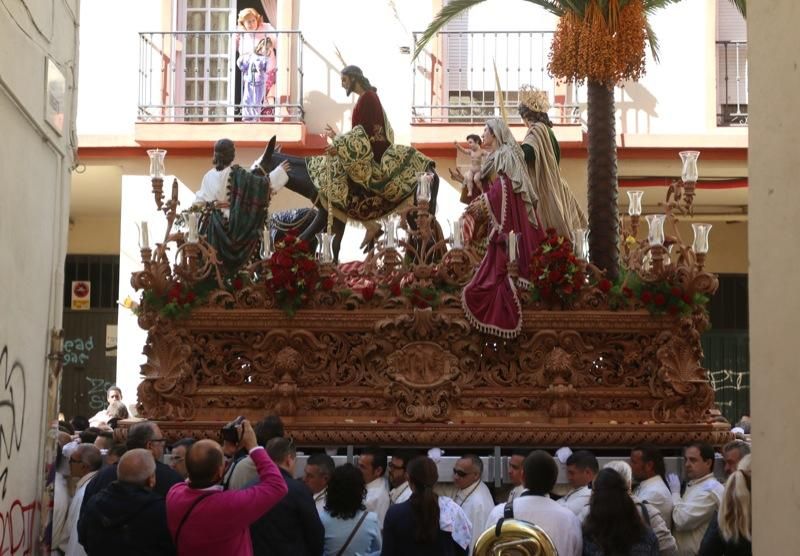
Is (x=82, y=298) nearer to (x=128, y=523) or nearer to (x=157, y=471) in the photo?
(x=157, y=471)

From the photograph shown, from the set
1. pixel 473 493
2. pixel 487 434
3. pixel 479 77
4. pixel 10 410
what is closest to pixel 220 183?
pixel 487 434

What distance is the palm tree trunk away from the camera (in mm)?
14219

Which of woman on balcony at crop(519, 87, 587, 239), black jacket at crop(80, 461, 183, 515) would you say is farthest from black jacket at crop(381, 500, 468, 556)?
woman on balcony at crop(519, 87, 587, 239)

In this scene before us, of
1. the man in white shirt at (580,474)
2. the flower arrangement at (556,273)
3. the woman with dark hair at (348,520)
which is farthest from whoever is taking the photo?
the flower arrangement at (556,273)

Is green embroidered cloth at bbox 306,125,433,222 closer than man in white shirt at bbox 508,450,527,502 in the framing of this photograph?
No

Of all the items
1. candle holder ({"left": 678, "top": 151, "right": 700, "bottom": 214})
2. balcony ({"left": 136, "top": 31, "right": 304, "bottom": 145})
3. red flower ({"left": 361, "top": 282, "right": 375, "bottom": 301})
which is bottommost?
red flower ({"left": 361, "top": 282, "right": 375, "bottom": 301})

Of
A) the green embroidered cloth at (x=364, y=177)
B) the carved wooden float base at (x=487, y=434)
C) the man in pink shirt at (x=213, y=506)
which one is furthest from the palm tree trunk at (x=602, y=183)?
the man in pink shirt at (x=213, y=506)

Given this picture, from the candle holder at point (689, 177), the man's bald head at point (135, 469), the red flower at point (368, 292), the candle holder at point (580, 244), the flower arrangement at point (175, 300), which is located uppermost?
the candle holder at point (689, 177)

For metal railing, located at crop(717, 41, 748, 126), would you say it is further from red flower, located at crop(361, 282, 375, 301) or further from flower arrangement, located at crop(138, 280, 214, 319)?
flower arrangement, located at crop(138, 280, 214, 319)

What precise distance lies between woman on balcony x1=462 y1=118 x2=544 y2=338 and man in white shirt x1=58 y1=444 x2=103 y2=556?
372 cm

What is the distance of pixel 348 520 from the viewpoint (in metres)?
8.53

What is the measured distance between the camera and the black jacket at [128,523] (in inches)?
283

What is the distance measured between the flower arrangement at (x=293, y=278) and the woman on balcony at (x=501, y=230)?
1.30 m

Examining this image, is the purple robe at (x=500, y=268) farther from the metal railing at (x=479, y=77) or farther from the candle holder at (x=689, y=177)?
the metal railing at (x=479, y=77)
